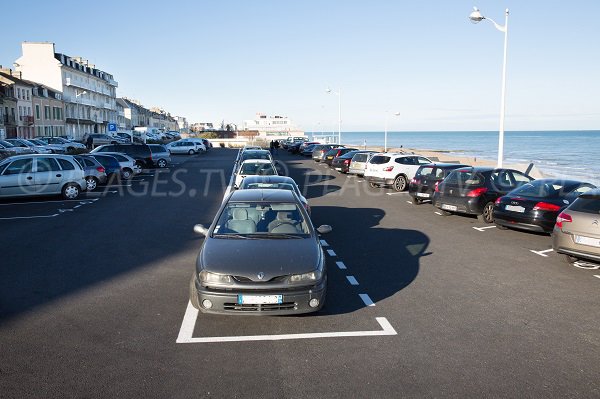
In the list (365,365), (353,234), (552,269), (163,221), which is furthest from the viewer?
(163,221)

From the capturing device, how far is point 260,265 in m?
6.00

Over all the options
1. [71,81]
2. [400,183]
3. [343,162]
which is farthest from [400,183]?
[71,81]

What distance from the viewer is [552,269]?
889 centimetres

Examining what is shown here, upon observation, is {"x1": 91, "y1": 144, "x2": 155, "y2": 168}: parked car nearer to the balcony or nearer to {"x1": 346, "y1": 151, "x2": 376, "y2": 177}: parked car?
{"x1": 346, "y1": 151, "x2": 376, "y2": 177}: parked car

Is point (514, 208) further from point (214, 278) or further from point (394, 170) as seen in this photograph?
point (394, 170)

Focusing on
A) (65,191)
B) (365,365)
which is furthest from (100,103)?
(365,365)

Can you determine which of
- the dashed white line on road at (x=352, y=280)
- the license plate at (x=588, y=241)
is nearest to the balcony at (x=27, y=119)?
the dashed white line on road at (x=352, y=280)

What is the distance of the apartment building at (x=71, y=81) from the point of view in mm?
76562

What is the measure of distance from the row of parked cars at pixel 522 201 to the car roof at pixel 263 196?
479 cm

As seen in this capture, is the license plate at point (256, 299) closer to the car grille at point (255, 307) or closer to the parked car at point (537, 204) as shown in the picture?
the car grille at point (255, 307)

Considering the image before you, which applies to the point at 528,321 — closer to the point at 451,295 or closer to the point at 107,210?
the point at 451,295

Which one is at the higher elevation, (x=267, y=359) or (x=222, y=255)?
(x=222, y=255)

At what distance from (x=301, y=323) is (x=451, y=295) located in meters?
2.46

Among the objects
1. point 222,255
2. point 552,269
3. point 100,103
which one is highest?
point 100,103
